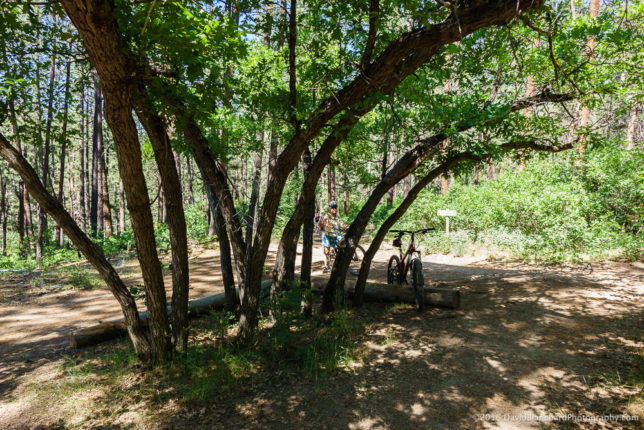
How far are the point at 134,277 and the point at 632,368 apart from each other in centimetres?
1087

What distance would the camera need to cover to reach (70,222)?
12.8 feet

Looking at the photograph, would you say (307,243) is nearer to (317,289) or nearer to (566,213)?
(317,289)

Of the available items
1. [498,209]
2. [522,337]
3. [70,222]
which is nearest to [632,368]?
[522,337]

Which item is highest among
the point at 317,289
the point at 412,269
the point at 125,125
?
the point at 125,125

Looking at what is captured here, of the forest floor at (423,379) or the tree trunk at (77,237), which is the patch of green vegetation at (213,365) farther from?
the tree trunk at (77,237)

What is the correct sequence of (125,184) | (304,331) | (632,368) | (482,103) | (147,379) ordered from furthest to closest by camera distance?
(482,103) < (304,331) < (147,379) < (632,368) < (125,184)

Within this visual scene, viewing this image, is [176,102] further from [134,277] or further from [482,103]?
[134,277]

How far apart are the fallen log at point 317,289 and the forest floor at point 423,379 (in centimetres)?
19

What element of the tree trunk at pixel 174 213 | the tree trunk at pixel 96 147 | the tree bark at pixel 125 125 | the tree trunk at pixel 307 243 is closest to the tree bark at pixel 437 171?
the tree trunk at pixel 307 243

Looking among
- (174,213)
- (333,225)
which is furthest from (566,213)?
(174,213)

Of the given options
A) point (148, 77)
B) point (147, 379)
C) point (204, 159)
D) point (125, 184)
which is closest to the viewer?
point (148, 77)

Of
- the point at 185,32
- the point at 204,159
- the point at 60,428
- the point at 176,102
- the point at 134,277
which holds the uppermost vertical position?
the point at 185,32

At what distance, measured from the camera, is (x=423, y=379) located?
4.06 metres

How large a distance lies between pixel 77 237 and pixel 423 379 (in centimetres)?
430
